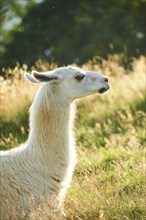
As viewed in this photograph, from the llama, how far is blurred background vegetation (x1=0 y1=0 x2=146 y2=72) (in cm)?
1902

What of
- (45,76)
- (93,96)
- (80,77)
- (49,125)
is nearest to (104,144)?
(93,96)

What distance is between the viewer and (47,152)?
23.7 feet

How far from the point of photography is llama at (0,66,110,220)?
6855 millimetres

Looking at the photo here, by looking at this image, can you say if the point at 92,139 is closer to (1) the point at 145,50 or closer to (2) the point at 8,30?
(1) the point at 145,50

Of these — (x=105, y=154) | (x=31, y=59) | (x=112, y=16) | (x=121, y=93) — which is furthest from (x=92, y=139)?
(x=112, y=16)

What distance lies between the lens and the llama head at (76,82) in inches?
293

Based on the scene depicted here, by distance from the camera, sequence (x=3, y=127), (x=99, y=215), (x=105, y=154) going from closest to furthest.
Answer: (x=99, y=215)
(x=105, y=154)
(x=3, y=127)

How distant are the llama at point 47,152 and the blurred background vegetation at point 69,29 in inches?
749

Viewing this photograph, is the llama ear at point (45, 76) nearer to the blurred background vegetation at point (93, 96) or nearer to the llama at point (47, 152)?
the llama at point (47, 152)

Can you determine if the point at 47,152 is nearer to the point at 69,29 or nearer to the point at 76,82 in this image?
the point at 76,82

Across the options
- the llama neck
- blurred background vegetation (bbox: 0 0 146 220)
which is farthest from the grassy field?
the llama neck

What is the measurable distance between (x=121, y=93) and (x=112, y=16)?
16.2 metres

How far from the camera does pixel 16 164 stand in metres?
7.08

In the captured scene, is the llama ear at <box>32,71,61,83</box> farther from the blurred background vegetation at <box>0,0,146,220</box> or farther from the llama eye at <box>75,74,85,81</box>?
the blurred background vegetation at <box>0,0,146,220</box>
